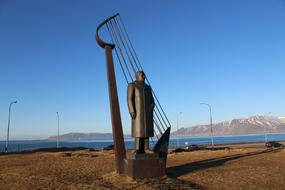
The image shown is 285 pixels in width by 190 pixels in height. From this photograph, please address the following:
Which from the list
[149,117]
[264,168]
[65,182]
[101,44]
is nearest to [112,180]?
[65,182]

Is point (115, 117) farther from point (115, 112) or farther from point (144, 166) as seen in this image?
point (144, 166)

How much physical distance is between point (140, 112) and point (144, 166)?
1888 mm

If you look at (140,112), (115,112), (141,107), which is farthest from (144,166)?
(115,112)

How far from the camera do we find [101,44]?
49.3 ft

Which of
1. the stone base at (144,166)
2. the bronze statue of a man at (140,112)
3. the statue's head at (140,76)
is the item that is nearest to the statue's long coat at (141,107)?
the bronze statue of a man at (140,112)

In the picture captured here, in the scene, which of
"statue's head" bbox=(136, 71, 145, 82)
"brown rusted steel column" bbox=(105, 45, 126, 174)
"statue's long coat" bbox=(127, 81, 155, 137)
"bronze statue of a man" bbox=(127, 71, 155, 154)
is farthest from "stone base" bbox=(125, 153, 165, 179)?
"statue's head" bbox=(136, 71, 145, 82)

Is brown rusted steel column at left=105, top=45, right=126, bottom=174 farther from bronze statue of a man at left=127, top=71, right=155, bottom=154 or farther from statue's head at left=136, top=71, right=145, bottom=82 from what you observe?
statue's head at left=136, top=71, right=145, bottom=82

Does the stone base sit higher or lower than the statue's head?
lower

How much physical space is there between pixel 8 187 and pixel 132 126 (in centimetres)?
470

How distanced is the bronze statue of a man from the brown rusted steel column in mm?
826

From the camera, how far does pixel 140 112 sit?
13.4 m

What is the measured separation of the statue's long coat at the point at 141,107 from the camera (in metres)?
13.2

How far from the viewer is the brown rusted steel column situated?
45.4 feet

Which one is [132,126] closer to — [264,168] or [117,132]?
[117,132]
